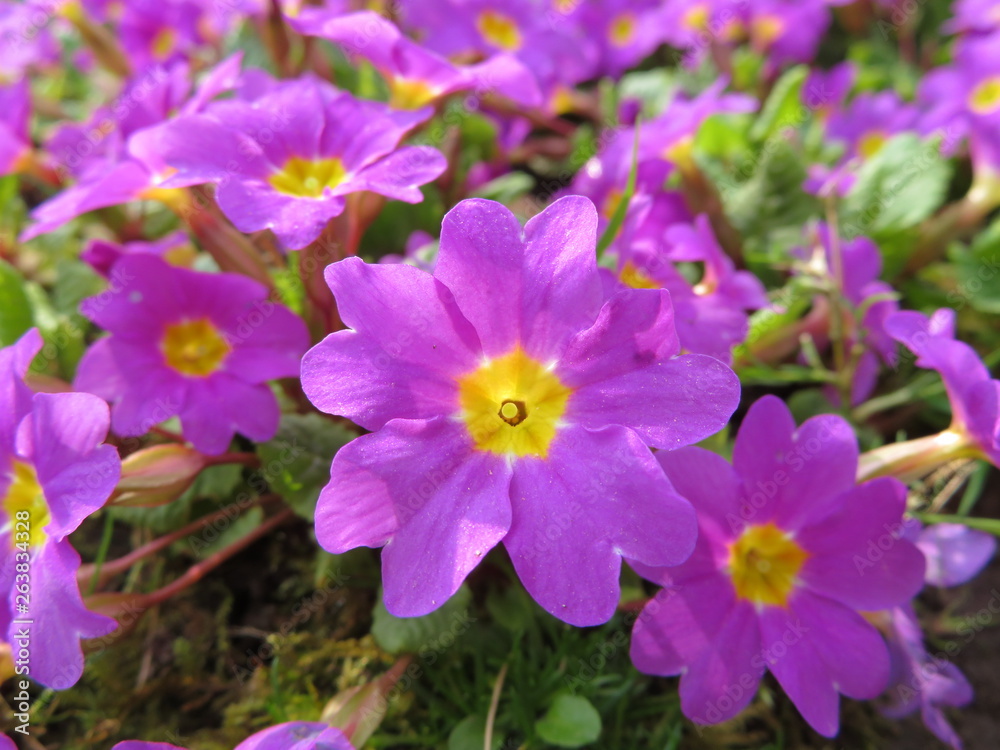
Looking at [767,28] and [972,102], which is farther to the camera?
[767,28]

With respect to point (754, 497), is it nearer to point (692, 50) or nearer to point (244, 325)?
point (244, 325)

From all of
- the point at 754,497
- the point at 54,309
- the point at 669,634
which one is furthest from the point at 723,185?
the point at 54,309

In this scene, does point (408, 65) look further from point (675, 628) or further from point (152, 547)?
point (675, 628)

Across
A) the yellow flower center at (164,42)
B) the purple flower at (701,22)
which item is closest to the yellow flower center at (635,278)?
the purple flower at (701,22)

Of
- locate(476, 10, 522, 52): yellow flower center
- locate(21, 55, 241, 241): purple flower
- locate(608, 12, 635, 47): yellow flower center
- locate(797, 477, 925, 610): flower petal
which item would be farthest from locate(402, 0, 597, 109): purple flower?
locate(797, 477, 925, 610): flower petal

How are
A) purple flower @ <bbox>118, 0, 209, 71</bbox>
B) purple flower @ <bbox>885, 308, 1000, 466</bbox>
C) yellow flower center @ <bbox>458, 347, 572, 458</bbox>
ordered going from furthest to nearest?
purple flower @ <bbox>118, 0, 209, 71</bbox> < purple flower @ <bbox>885, 308, 1000, 466</bbox> < yellow flower center @ <bbox>458, 347, 572, 458</bbox>

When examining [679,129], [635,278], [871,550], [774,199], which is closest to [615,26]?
[774,199]

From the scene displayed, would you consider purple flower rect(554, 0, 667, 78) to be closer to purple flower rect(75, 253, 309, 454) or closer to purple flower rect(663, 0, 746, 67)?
purple flower rect(663, 0, 746, 67)
